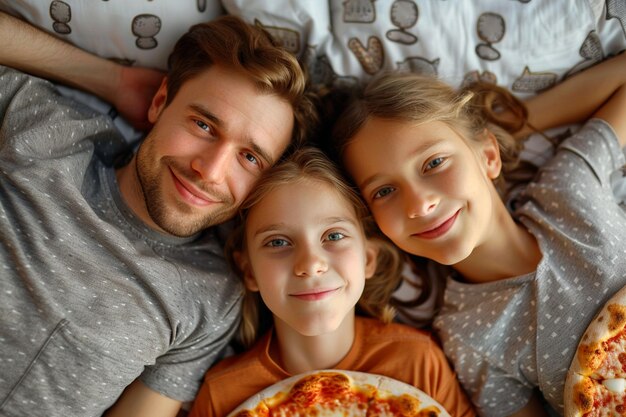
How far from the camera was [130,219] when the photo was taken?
1511 mm

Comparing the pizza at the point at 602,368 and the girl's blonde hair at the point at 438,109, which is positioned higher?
the girl's blonde hair at the point at 438,109

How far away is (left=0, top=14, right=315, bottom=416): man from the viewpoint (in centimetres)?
133

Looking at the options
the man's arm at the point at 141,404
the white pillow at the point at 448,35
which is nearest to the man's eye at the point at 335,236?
the white pillow at the point at 448,35

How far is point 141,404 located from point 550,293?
3.53 ft

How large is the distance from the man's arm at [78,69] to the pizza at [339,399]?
0.85 meters

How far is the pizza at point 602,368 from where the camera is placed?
4.55ft

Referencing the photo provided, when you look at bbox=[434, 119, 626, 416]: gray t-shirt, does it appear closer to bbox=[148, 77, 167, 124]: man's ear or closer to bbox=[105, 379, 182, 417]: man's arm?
bbox=[105, 379, 182, 417]: man's arm

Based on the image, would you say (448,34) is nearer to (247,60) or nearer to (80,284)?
(247,60)

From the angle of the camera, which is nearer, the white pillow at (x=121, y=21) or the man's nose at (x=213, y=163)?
the man's nose at (x=213, y=163)

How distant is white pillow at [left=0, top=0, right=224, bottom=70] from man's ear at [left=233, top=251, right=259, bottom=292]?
1.95ft

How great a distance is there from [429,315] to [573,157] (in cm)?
59

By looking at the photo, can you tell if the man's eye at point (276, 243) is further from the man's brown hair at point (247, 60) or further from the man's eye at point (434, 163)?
the man's eye at point (434, 163)

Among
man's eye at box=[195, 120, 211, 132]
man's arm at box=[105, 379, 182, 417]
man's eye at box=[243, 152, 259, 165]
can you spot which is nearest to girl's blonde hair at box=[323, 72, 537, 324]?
man's eye at box=[243, 152, 259, 165]

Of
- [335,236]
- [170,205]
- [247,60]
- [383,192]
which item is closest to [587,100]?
[383,192]
